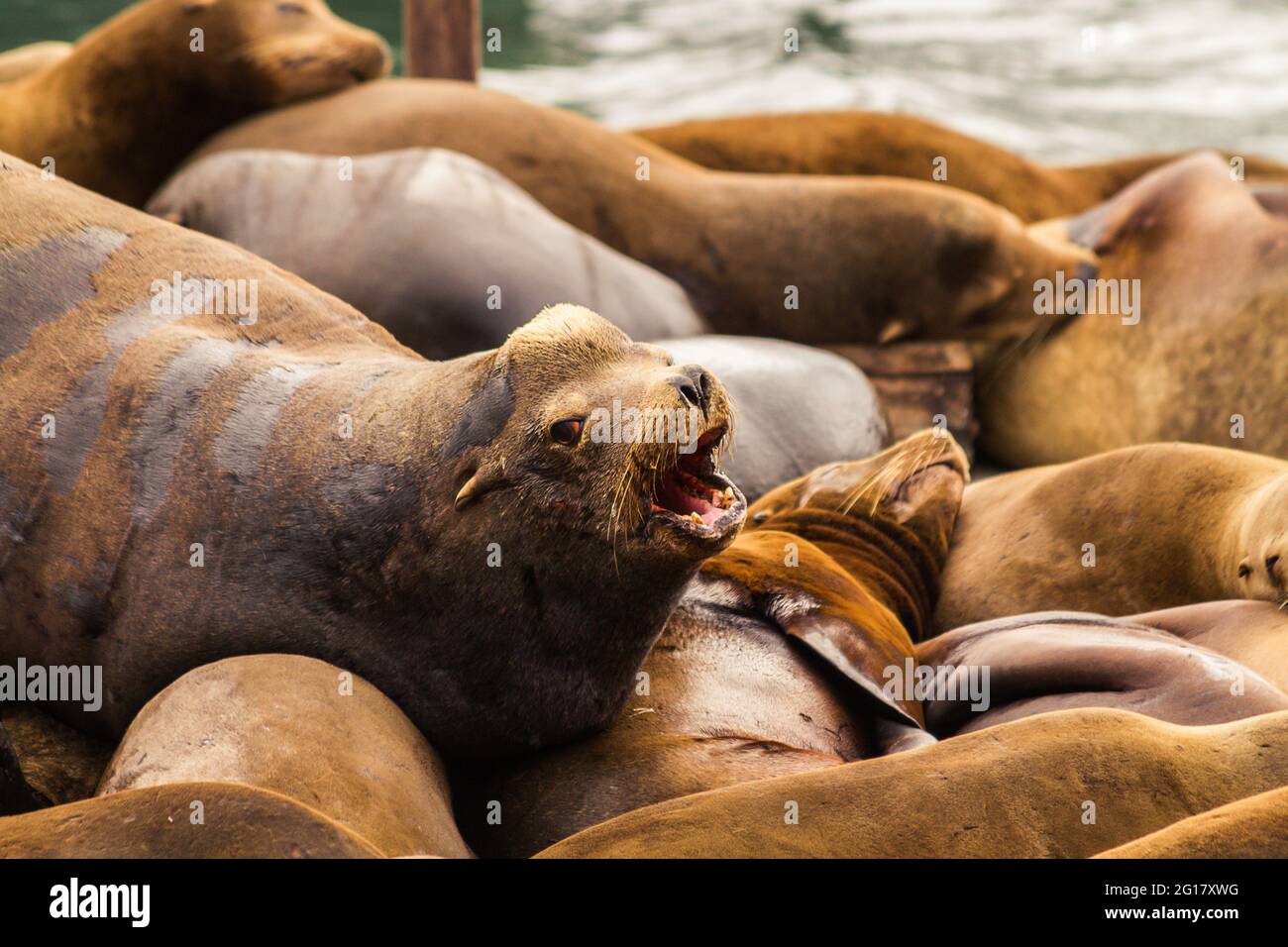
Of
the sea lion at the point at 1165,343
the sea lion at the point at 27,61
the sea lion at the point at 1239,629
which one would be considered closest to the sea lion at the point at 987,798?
the sea lion at the point at 1239,629

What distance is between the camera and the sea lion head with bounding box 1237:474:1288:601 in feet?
12.3

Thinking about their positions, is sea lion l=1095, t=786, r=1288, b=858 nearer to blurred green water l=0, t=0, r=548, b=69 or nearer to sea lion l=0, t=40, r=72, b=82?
sea lion l=0, t=40, r=72, b=82

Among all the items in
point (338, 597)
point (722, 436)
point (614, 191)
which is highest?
point (614, 191)

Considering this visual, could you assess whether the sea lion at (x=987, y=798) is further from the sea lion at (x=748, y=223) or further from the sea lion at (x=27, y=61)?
the sea lion at (x=27, y=61)

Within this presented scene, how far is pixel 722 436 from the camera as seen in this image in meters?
2.93

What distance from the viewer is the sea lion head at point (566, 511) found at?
2814 millimetres

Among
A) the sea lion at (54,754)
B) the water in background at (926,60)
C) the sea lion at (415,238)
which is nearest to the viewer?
the sea lion at (54,754)

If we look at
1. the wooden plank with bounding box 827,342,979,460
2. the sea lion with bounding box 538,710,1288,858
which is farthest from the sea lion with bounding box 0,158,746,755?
the wooden plank with bounding box 827,342,979,460

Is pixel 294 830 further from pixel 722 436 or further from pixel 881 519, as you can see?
pixel 881 519

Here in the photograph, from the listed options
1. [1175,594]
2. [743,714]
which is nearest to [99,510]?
[743,714]

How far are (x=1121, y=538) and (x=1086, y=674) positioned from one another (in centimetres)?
87

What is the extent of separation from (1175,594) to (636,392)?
189cm

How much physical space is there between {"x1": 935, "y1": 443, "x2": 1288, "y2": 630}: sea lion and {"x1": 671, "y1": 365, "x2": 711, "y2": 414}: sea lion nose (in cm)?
166

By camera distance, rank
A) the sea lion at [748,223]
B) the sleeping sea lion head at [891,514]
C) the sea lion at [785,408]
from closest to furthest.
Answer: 1. the sleeping sea lion head at [891,514]
2. the sea lion at [785,408]
3. the sea lion at [748,223]
